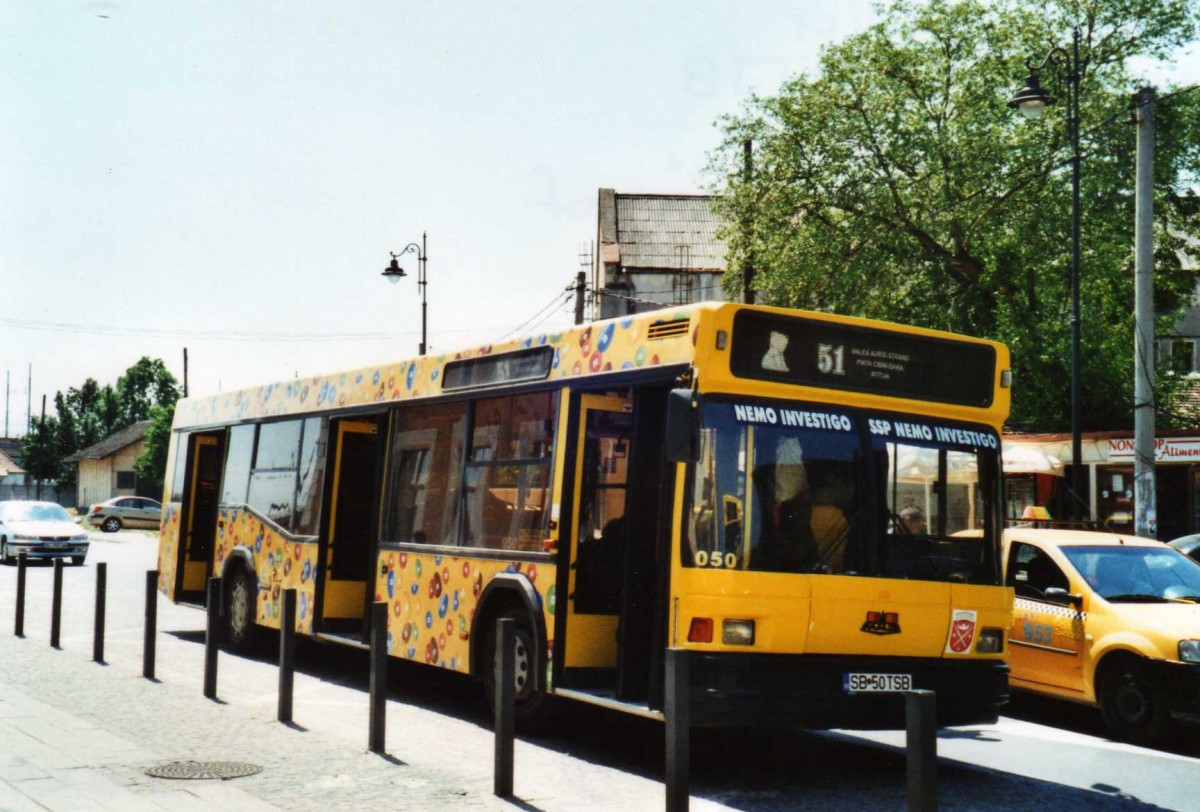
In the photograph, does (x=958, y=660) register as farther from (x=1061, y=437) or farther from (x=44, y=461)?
(x=44, y=461)

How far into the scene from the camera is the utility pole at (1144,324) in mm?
17312

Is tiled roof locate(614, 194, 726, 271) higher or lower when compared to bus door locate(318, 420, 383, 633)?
higher

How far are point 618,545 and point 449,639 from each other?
2055 mm

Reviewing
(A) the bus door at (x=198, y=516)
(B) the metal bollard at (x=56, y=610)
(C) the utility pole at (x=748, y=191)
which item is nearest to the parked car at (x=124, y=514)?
(C) the utility pole at (x=748, y=191)

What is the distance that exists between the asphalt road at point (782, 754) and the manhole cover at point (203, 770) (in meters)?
0.38

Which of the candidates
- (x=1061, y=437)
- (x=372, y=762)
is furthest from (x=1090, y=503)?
(x=372, y=762)

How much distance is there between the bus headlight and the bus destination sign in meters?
1.47

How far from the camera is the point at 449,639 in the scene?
407 inches

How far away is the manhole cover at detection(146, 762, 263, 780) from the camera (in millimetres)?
7402

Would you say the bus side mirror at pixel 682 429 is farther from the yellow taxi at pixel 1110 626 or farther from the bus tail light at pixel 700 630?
the yellow taxi at pixel 1110 626

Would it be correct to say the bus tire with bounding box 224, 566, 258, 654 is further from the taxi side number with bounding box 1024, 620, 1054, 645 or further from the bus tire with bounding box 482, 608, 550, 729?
the taxi side number with bounding box 1024, 620, 1054, 645

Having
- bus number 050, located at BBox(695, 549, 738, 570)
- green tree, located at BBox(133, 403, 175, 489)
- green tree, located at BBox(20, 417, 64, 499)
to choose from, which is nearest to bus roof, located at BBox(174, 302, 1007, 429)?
bus number 050, located at BBox(695, 549, 738, 570)

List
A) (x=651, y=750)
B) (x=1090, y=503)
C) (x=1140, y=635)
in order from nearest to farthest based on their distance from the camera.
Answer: (x=651, y=750) → (x=1140, y=635) → (x=1090, y=503)

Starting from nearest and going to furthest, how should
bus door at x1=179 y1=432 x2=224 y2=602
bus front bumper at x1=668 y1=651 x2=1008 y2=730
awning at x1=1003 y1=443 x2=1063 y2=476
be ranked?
bus front bumper at x1=668 y1=651 x2=1008 y2=730, bus door at x1=179 y1=432 x2=224 y2=602, awning at x1=1003 y1=443 x2=1063 y2=476
